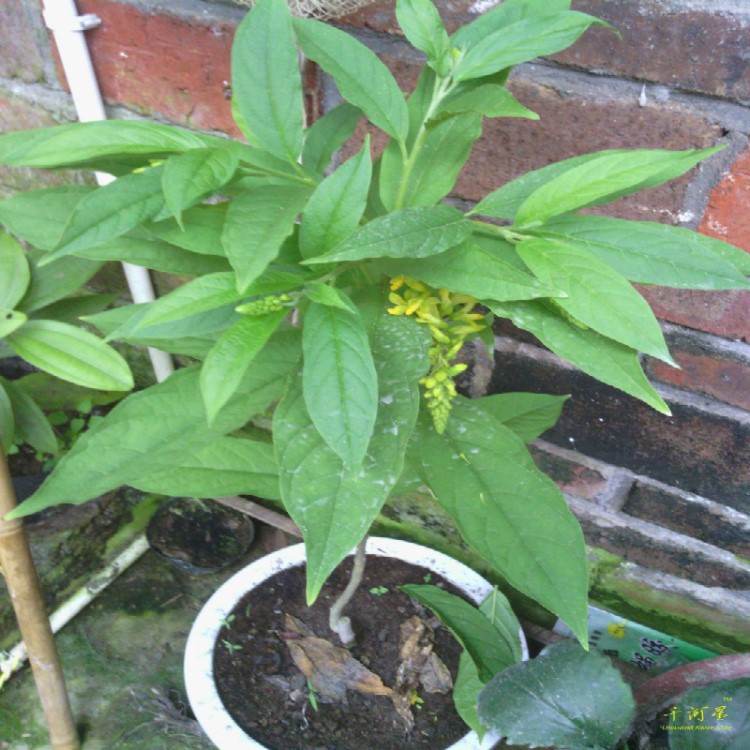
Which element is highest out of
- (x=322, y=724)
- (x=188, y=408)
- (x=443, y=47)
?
(x=443, y=47)

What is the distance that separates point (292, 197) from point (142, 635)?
987mm

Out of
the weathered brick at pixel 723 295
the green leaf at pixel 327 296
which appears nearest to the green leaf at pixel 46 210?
the green leaf at pixel 327 296

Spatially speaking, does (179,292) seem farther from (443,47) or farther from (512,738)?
(512,738)

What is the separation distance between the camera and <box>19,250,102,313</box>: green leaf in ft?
3.93

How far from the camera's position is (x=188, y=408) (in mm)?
725

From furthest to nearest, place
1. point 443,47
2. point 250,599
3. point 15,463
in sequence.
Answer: point 15,463
point 250,599
point 443,47

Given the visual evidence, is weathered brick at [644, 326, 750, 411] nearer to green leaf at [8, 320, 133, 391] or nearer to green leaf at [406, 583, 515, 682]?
green leaf at [406, 583, 515, 682]

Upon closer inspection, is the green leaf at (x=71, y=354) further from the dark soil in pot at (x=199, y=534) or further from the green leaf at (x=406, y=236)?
the green leaf at (x=406, y=236)

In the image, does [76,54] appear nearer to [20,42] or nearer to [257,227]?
[20,42]

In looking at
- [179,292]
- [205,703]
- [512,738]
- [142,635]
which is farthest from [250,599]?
[179,292]

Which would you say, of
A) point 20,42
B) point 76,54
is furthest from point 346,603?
point 20,42

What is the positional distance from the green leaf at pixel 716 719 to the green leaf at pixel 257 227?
67 centimetres

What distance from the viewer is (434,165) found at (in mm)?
720

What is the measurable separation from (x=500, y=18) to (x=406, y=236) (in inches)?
10.9
